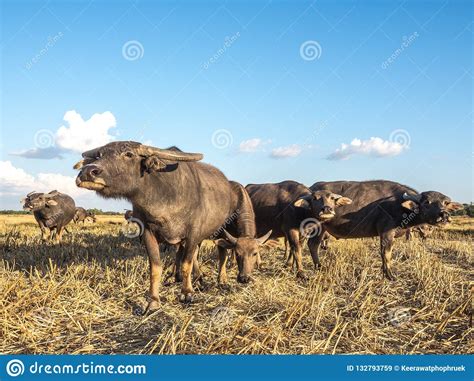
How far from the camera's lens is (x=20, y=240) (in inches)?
447

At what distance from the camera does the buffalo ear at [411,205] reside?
27.8ft

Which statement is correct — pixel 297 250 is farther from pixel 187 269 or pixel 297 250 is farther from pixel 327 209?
pixel 187 269

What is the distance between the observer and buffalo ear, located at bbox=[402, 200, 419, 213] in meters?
8.48

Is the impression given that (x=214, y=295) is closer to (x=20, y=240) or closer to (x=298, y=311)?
(x=298, y=311)

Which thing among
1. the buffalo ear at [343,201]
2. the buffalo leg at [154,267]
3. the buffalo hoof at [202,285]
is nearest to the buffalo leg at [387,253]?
the buffalo ear at [343,201]

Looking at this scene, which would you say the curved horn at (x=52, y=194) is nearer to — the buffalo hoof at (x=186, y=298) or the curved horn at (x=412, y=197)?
the buffalo hoof at (x=186, y=298)

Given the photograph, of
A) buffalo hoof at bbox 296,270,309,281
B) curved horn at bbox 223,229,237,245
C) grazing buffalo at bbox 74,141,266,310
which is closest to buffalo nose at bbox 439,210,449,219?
buffalo hoof at bbox 296,270,309,281

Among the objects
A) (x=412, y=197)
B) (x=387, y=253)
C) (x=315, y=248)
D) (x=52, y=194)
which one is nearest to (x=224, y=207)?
(x=315, y=248)

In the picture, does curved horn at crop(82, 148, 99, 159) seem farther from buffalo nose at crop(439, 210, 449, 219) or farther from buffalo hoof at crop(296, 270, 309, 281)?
buffalo nose at crop(439, 210, 449, 219)

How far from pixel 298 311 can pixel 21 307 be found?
3062 mm

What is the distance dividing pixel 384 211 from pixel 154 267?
5.54 m

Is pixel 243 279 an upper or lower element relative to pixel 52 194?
lower

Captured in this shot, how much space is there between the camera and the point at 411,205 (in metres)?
8.52

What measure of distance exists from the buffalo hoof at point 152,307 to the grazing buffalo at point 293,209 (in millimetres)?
3060
